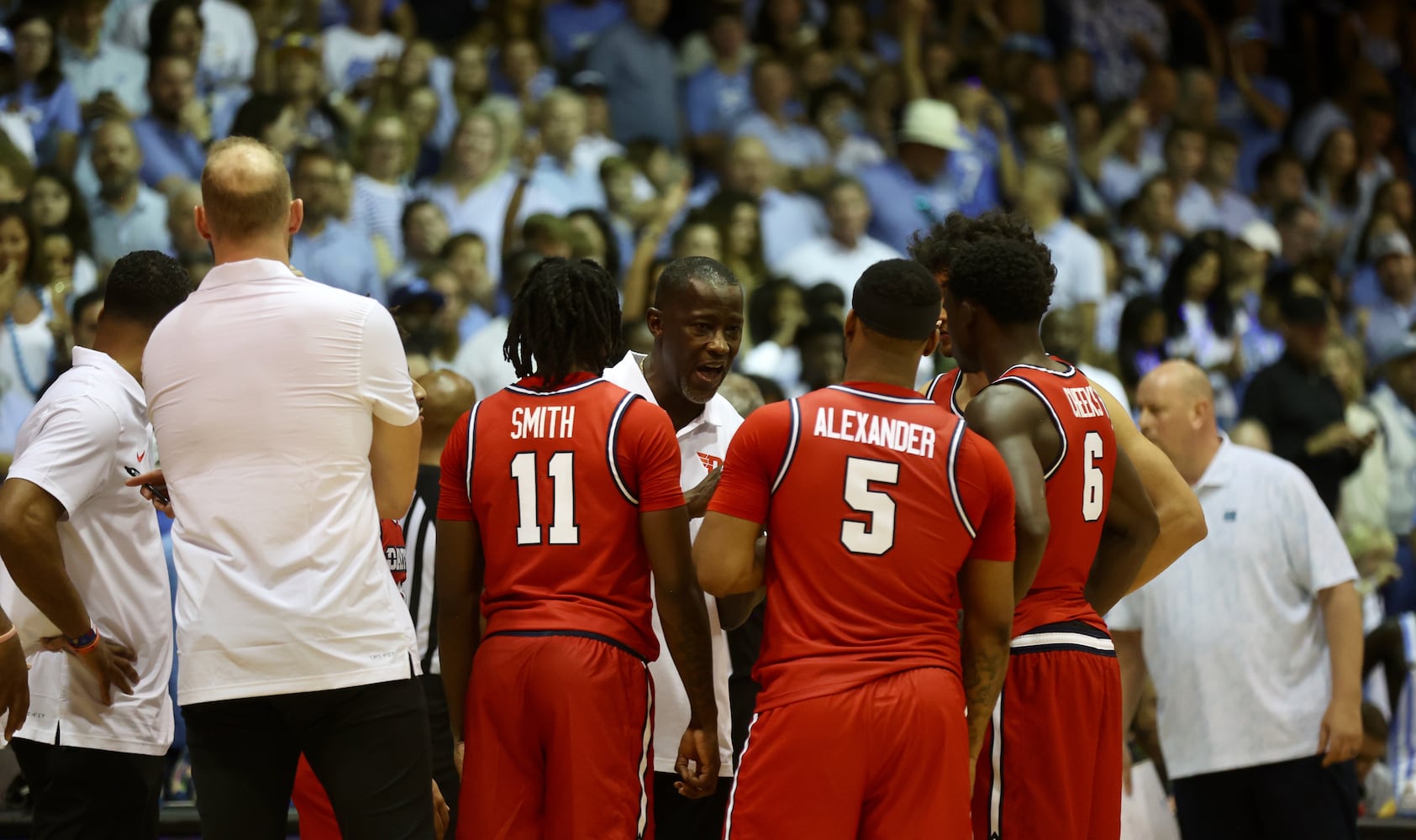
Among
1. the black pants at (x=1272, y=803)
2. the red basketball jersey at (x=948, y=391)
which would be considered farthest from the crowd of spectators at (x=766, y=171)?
the red basketball jersey at (x=948, y=391)

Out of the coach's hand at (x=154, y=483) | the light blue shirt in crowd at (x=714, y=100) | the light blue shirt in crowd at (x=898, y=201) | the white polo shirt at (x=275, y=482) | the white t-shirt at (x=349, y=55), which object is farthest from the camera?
the light blue shirt in crowd at (x=714, y=100)

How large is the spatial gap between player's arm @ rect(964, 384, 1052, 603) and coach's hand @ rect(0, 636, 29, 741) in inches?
95.5

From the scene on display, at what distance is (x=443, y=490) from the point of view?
4020mm

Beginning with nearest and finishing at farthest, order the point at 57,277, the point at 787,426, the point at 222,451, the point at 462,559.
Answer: the point at 222,451 → the point at 787,426 → the point at 462,559 → the point at 57,277

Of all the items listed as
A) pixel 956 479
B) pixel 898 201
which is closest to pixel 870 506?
pixel 956 479

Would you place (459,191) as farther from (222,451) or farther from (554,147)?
(222,451)

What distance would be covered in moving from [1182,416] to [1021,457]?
209 cm

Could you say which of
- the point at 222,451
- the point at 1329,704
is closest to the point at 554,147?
the point at 1329,704

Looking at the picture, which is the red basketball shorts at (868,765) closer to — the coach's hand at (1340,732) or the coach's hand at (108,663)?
the coach's hand at (108,663)

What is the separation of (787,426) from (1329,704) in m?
2.77

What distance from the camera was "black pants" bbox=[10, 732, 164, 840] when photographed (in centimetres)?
411

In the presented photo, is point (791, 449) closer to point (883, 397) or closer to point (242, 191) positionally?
point (883, 397)

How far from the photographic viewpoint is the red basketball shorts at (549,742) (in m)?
3.79

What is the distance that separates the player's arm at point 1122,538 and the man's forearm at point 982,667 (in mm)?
607
